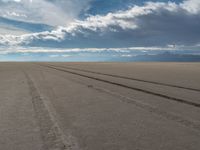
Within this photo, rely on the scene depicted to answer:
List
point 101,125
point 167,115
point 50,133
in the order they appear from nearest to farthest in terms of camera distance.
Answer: point 50,133 → point 101,125 → point 167,115

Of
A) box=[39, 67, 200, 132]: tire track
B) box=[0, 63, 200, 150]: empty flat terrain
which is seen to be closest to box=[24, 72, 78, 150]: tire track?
box=[0, 63, 200, 150]: empty flat terrain

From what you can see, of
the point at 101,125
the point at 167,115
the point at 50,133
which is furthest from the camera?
the point at 167,115

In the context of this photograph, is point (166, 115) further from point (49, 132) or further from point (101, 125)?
point (49, 132)

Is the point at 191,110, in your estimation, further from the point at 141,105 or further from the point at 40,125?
the point at 40,125

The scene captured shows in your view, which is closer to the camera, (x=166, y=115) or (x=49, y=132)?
(x=49, y=132)

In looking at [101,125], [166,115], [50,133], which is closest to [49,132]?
[50,133]

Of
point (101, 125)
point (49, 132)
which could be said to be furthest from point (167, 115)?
point (49, 132)

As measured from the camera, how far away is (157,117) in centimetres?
749

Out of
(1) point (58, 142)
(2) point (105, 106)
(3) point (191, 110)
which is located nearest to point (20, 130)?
(1) point (58, 142)

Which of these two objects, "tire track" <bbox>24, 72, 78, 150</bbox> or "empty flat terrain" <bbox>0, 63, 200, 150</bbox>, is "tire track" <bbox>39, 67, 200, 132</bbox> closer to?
"empty flat terrain" <bbox>0, 63, 200, 150</bbox>

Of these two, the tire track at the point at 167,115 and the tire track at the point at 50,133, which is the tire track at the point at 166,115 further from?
the tire track at the point at 50,133

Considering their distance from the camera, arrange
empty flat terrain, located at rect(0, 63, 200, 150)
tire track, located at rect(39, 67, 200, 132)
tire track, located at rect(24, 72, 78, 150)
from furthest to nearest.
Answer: tire track, located at rect(39, 67, 200, 132), empty flat terrain, located at rect(0, 63, 200, 150), tire track, located at rect(24, 72, 78, 150)

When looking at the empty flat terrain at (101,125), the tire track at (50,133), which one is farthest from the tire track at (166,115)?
the tire track at (50,133)

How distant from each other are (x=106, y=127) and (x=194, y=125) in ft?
7.10
